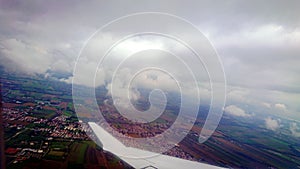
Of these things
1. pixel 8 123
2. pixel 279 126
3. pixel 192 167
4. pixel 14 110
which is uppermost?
pixel 279 126

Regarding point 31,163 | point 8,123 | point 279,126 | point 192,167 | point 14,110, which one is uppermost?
point 279,126

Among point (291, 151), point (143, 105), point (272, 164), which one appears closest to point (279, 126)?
point (291, 151)

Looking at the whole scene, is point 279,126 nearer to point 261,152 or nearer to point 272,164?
point 261,152

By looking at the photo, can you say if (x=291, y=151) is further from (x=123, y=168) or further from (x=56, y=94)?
(x=56, y=94)

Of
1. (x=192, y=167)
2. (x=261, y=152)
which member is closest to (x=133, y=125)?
(x=192, y=167)

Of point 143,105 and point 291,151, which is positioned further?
point 291,151

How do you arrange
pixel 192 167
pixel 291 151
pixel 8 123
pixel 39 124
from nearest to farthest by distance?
pixel 192 167
pixel 8 123
pixel 39 124
pixel 291 151

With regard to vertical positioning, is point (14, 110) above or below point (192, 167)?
above

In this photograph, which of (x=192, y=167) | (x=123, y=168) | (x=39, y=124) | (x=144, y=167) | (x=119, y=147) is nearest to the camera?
(x=144, y=167)

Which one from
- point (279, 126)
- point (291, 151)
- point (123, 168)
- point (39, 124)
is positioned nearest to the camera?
point (123, 168)
